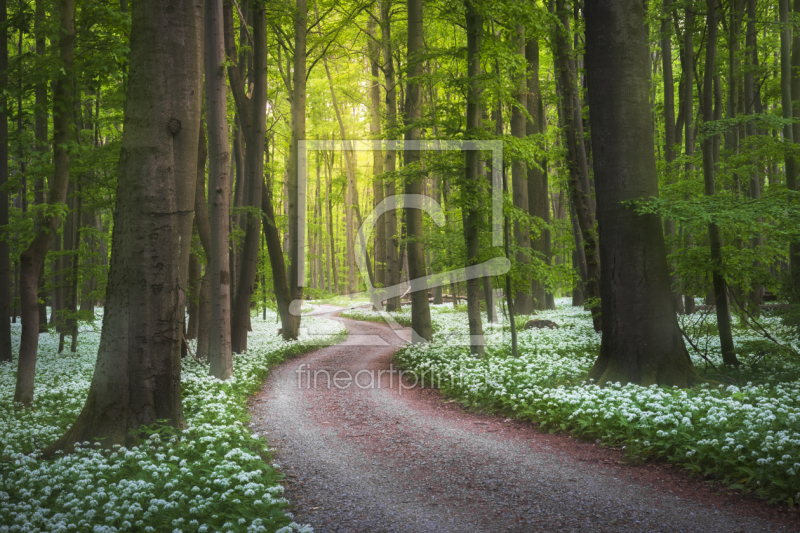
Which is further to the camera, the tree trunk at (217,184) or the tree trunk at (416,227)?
the tree trunk at (416,227)

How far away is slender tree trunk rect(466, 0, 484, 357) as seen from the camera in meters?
10.6

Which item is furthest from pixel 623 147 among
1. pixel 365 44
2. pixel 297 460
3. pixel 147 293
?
pixel 365 44

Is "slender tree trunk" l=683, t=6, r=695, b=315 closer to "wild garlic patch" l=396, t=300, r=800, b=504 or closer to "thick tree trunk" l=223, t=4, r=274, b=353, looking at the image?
"wild garlic patch" l=396, t=300, r=800, b=504

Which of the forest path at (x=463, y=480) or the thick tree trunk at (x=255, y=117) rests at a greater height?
the thick tree trunk at (x=255, y=117)

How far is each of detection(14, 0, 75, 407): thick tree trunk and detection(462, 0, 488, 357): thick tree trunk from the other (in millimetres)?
7816

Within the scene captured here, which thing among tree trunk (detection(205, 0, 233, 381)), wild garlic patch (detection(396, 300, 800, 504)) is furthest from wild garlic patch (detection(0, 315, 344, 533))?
wild garlic patch (detection(396, 300, 800, 504))

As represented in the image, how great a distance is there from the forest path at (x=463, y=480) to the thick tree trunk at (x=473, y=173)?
11.3 ft

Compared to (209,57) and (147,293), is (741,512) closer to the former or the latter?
(147,293)

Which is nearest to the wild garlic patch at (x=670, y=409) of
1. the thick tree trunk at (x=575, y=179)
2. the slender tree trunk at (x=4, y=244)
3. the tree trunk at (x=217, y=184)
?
the thick tree trunk at (x=575, y=179)

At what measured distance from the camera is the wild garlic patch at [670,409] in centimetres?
472

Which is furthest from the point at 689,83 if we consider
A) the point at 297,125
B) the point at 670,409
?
the point at 670,409

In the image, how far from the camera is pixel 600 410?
6.60m

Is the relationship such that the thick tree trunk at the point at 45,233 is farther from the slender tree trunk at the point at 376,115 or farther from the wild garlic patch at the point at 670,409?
the slender tree trunk at the point at 376,115

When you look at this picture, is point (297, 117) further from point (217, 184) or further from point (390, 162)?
point (217, 184)
